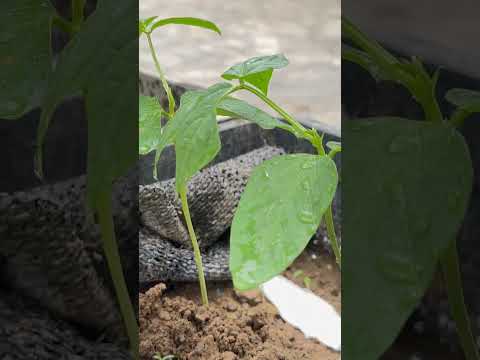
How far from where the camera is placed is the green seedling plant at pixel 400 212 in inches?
15.2

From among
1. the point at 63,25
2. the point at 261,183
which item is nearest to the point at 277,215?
the point at 261,183

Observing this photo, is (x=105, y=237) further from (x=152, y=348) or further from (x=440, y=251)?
(x=440, y=251)

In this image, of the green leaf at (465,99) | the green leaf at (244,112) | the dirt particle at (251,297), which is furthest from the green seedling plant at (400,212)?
the dirt particle at (251,297)

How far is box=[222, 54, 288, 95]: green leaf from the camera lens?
1.62 ft

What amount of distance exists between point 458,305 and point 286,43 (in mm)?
262

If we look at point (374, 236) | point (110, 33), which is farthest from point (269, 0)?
point (374, 236)

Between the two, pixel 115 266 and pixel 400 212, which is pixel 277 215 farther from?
pixel 115 266

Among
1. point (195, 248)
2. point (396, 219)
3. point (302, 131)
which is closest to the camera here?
point (396, 219)

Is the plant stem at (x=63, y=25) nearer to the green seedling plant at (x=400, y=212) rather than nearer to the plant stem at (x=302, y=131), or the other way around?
the plant stem at (x=302, y=131)

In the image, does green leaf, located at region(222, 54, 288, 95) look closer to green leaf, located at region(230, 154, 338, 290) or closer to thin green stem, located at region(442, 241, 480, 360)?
green leaf, located at region(230, 154, 338, 290)

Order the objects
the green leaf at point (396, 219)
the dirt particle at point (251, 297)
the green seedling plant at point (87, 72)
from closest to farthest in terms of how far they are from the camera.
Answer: the green leaf at point (396, 219) → the green seedling plant at point (87, 72) → the dirt particle at point (251, 297)

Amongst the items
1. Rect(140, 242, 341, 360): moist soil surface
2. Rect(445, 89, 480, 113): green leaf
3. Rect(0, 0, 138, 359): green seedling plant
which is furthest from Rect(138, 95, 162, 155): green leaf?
Rect(445, 89, 480, 113): green leaf

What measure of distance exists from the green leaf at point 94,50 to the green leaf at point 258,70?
0.26ft

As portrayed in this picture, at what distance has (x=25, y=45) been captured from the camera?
1.68 feet
